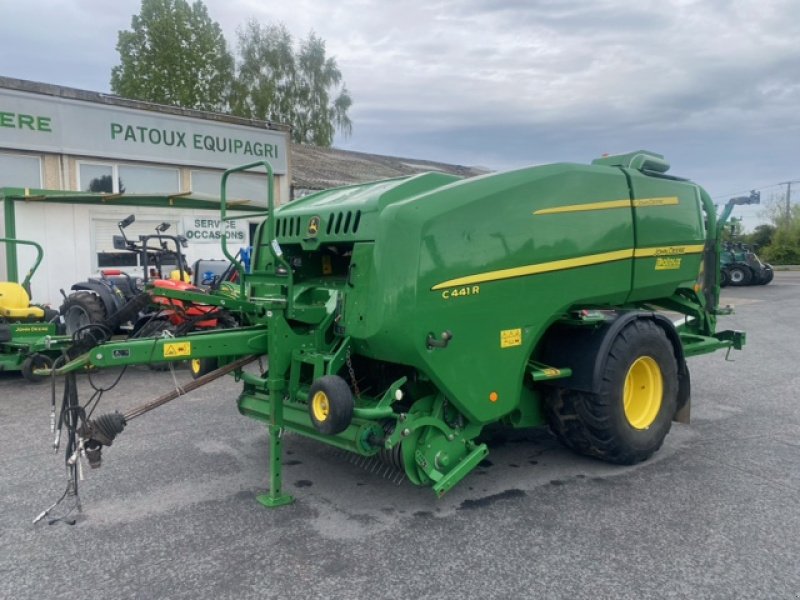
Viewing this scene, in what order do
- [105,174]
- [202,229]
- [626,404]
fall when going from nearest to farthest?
[626,404], [202,229], [105,174]

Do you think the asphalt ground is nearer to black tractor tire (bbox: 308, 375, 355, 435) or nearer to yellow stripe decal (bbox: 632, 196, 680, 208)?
black tractor tire (bbox: 308, 375, 355, 435)

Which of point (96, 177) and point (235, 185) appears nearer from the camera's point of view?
point (96, 177)

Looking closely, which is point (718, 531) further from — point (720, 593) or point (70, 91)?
point (70, 91)

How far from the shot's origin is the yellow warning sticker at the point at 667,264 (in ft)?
17.5

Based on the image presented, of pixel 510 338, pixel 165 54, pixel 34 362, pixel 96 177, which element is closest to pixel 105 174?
pixel 96 177

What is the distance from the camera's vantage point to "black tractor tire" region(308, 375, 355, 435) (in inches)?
145

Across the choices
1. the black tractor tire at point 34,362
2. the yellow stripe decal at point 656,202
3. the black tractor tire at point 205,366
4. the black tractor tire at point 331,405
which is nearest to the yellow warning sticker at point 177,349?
the black tractor tire at point 331,405

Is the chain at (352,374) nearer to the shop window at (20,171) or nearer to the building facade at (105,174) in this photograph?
the building facade at (105,174)

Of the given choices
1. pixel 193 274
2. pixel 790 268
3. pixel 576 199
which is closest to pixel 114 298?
pixel 193 274

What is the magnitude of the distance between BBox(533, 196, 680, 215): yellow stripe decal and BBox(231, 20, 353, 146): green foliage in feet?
100

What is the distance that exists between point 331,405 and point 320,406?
13cm

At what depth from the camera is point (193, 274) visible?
10.9 metres

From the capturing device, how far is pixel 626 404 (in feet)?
16.6

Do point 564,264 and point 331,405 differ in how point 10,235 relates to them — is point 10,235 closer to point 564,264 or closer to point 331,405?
point 331,405
